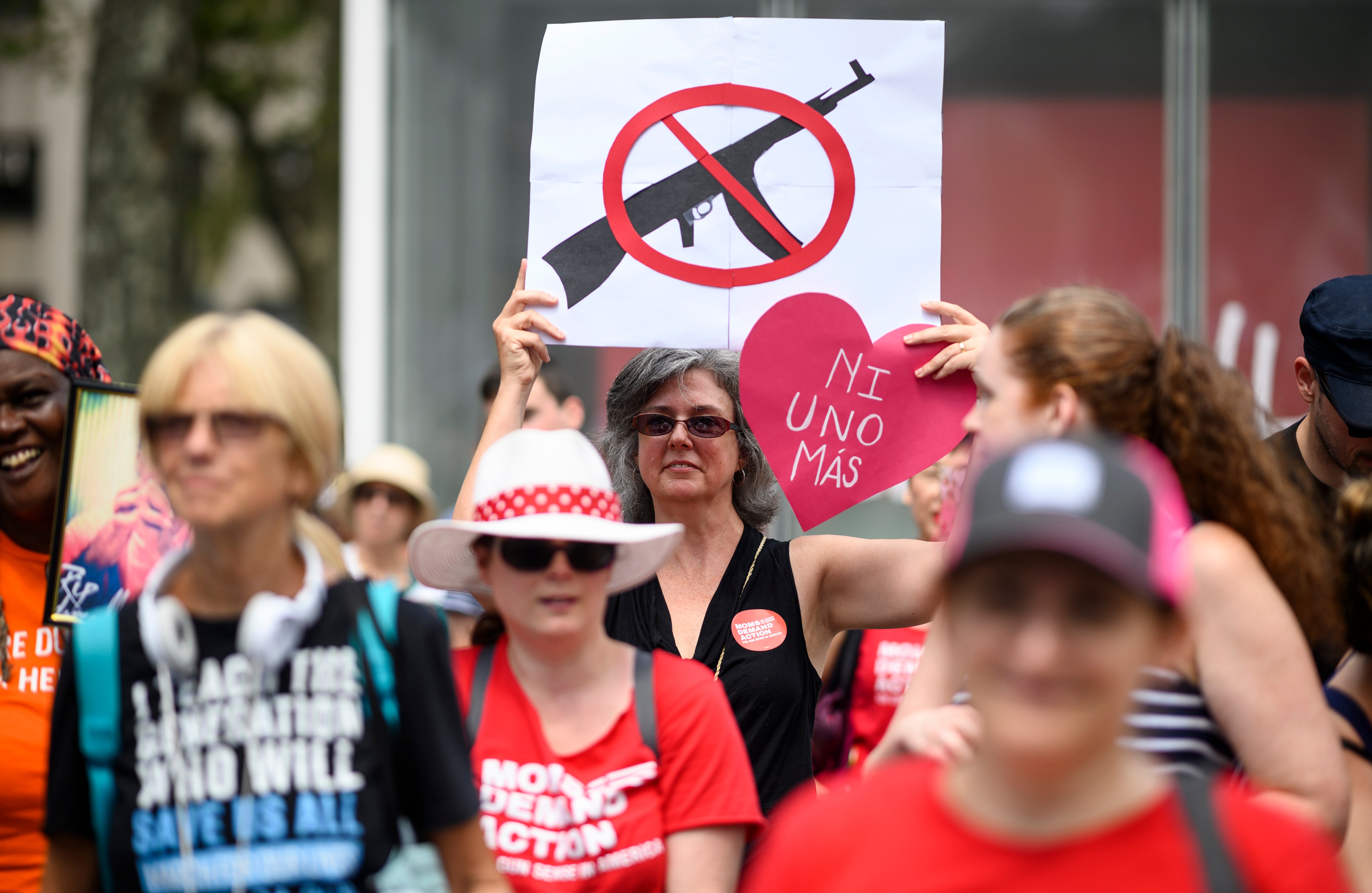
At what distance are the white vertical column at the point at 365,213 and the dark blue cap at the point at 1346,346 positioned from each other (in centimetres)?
586

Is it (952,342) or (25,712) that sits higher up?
(952,342)

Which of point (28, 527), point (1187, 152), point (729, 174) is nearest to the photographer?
point (28, 527)

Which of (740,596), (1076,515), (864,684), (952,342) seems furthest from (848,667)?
(1076,515)

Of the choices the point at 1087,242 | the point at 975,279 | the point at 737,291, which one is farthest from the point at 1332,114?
the point at 737,291

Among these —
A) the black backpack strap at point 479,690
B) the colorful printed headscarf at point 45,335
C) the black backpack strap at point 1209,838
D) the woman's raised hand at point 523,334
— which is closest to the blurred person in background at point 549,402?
the woman's raised hand at point 523,334

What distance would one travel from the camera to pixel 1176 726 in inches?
75.9

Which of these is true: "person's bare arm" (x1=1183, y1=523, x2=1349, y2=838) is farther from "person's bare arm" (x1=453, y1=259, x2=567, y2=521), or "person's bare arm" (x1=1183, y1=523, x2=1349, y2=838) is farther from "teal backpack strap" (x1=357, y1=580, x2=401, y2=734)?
"person's bare arm" (x1=453, y1=259, x2=567, y2=521)

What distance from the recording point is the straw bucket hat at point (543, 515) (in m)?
2.27

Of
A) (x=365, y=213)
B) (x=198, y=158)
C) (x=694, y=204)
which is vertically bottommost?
(x=694, y=204)

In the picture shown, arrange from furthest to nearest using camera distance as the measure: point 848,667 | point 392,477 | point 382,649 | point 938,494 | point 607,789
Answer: point 392,477
point 938,494
point 848,667
point 607,789
point 382,649

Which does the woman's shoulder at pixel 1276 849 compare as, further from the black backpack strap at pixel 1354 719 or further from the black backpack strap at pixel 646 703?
the black backpack strap at pixel 646 703

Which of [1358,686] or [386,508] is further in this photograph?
[386,508]

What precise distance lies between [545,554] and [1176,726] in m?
1.02

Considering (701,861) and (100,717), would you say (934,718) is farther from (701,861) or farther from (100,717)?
(100,717)
